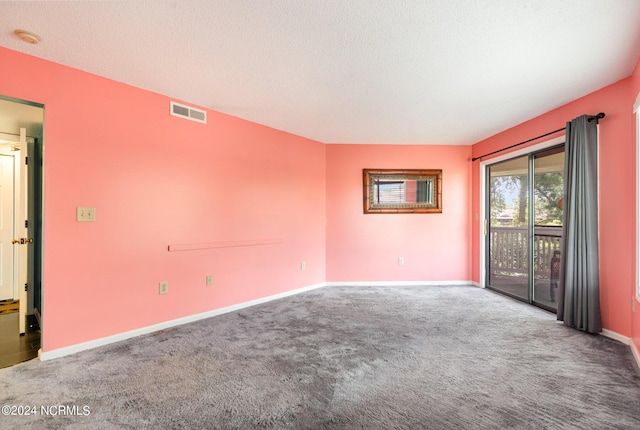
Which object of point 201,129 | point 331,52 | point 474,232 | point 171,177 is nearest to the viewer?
point 331,52

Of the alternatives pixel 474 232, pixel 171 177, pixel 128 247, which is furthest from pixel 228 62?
pixel 474 232

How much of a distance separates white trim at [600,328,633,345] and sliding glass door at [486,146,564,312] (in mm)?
753

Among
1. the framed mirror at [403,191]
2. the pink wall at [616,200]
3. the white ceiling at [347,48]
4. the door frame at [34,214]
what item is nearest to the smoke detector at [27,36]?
the white ceiling at [347,48]

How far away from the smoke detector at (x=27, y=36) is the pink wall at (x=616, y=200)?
464 cm

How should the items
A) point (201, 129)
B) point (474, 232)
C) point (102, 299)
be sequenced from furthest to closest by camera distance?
point (474, 232), point (201, 129), point (102, 299)

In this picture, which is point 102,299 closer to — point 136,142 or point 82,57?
point 136,142

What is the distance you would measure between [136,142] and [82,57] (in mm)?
768

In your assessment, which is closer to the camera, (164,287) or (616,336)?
(616,336)

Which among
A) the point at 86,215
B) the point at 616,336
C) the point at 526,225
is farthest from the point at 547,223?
the point at 86,215

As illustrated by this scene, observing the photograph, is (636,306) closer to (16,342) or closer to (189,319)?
(189,319)

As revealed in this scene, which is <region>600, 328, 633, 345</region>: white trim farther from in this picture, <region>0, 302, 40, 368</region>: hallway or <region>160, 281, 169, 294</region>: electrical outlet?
<region>0, 302, 40, 368</region>: hallway

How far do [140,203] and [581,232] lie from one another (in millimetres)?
4349

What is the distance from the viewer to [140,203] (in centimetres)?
289

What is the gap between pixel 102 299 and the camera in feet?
8.62
